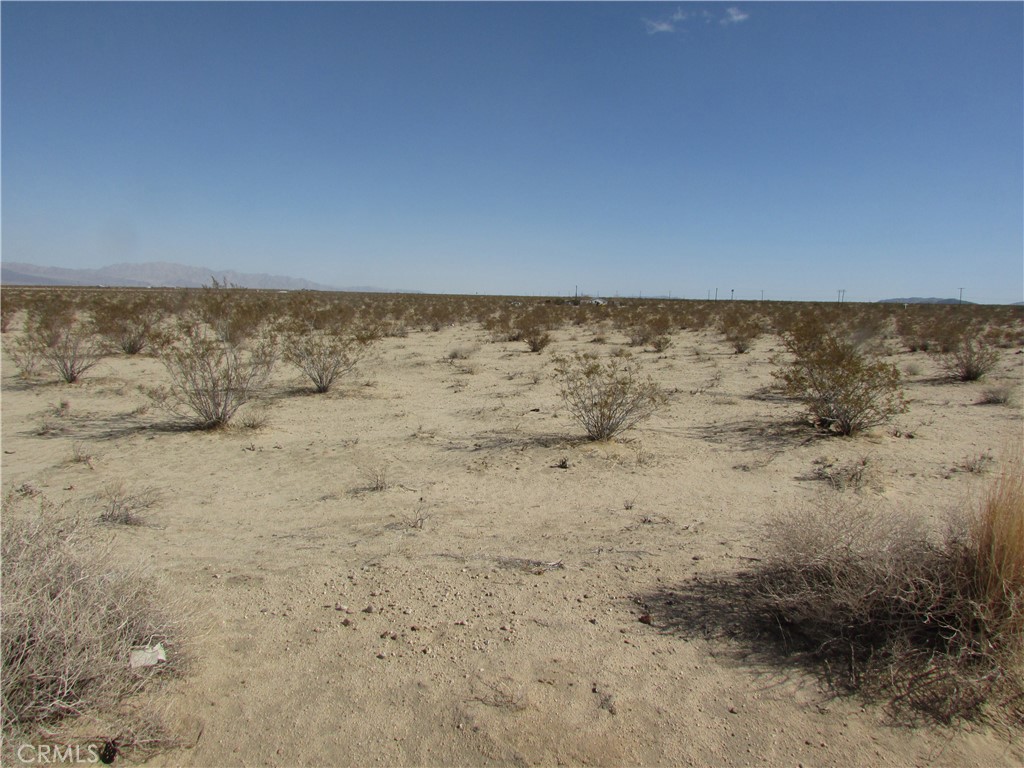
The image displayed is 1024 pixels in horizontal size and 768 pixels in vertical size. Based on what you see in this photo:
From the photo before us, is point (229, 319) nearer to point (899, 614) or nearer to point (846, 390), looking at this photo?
point (846, 390)

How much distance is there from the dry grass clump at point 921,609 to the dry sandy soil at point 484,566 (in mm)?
158

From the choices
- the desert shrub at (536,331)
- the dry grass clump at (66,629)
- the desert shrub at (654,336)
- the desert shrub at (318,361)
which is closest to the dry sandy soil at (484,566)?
the dry grass clump at (66,629)

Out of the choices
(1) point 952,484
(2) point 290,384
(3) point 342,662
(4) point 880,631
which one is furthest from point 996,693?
(2) point 290,384

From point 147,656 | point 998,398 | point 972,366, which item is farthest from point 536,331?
point 147,656

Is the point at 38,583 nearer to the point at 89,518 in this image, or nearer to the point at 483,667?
the point at 483,667

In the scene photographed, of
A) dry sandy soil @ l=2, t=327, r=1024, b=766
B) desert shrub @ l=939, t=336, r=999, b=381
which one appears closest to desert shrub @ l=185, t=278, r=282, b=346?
dry sandy soil @ l=2, t=327, r=1024, b=766

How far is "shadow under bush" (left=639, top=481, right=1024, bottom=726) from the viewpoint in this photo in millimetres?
2559

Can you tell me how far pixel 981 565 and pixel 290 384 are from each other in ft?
36.7

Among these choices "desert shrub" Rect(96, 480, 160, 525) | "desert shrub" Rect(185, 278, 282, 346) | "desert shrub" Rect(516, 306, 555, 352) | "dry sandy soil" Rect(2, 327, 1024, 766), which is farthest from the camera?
"desert shrub" Rect(516, 306, 555, 352)

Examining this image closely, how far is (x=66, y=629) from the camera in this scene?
2.34m

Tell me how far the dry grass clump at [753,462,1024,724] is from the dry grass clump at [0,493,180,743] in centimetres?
323

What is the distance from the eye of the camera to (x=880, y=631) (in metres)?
2.85

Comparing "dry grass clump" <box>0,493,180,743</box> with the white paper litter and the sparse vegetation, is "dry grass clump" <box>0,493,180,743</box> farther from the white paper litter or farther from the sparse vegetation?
the sparse vegetation

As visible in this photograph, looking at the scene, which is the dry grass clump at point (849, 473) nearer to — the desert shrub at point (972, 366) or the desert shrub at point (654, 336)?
the desert shrub at point (972, 366)
